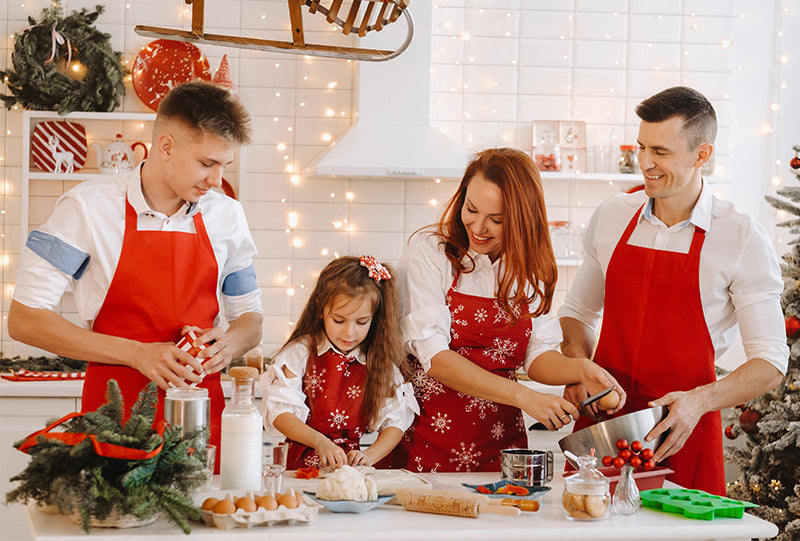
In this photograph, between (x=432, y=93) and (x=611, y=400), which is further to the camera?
(x=432, y=93)

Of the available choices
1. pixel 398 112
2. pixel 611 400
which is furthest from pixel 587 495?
pixel 398 112

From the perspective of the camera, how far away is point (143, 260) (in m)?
2.13

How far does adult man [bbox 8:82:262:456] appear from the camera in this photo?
2033 millimetres

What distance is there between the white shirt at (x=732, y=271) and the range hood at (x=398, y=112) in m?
1.38

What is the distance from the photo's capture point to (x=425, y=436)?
88.0 inches

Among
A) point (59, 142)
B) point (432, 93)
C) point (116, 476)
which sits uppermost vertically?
point (432, 93)

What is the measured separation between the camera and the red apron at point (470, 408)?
2205 mm

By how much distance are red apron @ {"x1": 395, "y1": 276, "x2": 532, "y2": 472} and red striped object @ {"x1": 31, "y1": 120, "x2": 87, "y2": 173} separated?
2.26 m

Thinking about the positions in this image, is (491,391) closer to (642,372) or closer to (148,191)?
(642,372)

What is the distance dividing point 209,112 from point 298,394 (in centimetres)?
73

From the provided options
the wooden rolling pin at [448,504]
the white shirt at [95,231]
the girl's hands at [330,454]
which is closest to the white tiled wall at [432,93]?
the white shirt at [95,231]

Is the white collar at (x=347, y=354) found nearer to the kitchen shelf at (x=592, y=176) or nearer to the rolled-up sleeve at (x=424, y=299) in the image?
the rolled-up sleeve at (x=424, y=299)

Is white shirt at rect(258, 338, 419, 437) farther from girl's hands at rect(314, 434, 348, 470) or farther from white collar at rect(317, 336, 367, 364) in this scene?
girl's hands at rect(314, 434, 348, 470)

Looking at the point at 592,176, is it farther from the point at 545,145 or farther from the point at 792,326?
the point at 792,326
